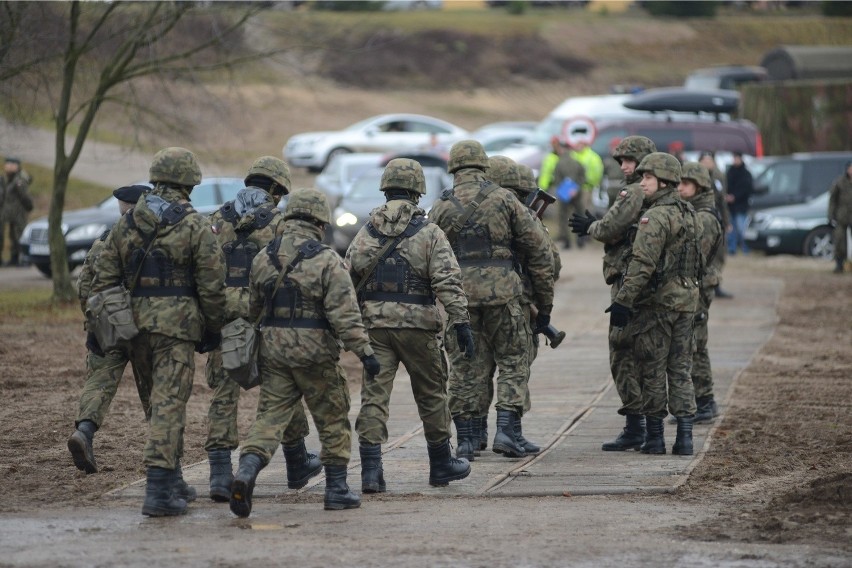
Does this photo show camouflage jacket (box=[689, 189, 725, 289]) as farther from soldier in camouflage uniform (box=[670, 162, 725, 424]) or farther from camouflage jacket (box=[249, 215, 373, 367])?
camouflage jacket (box=[249, 215, 373, 367])

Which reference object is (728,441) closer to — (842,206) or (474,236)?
(474,236)

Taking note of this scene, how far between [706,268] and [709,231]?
376 millimetres

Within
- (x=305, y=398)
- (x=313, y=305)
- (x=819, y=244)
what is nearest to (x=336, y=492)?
(x=305, y=398)

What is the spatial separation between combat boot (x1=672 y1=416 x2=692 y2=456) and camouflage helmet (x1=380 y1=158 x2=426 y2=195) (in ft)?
8.72

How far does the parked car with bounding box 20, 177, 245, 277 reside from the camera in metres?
21.6

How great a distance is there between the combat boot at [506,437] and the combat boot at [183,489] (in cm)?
231

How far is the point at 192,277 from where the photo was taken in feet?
27.2

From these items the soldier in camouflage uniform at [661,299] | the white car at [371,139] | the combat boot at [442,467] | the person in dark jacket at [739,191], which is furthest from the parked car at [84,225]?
the white car at [371,139]

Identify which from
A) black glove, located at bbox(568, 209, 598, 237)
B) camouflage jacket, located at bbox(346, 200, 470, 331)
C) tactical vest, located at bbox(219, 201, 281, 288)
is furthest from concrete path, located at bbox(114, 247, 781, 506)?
black glove, located at bbox(568, 209, 598, 237)

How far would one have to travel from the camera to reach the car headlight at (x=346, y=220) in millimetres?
23281

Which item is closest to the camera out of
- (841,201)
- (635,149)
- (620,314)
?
(620,314)

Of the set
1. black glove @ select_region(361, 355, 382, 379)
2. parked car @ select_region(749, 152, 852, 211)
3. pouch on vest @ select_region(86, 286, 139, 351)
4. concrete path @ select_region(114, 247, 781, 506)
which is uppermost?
parked car @ select_region(749, 152, 852, 211)

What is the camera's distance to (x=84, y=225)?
21.7m

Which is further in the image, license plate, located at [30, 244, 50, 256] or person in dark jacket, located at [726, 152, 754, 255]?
person in dark jacket, located at [726, 152, 754, 255]
